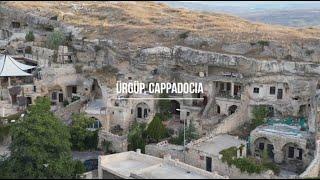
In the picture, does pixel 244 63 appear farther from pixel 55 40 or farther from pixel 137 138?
pixel 55 40

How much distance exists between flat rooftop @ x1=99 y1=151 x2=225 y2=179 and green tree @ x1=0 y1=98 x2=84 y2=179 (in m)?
2.46

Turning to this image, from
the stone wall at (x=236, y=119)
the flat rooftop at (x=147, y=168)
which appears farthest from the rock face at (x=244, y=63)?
the flat rooftop at (x=147, y=168)

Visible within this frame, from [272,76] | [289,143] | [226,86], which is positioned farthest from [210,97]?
[289,143]

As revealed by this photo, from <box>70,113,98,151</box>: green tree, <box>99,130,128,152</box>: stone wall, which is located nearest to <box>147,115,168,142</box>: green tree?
<box>99,130,128,152</box>: stone wall

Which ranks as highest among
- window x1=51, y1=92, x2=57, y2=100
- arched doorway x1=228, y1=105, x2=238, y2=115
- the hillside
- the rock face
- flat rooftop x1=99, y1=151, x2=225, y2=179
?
the hillside

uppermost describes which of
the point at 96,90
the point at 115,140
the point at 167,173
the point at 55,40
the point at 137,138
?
the point at 55,40

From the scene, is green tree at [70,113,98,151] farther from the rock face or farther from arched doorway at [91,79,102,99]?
the rock face

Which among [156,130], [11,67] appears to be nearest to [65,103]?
[11,67]

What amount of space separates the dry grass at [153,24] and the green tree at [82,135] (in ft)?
39.1

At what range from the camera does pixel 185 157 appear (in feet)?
129

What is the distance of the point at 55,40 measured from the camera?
188 feet

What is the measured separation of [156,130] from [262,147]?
8.26m

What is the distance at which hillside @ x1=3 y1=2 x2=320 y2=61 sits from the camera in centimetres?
5066

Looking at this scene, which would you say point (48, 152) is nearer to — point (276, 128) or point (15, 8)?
point (276, 128)
